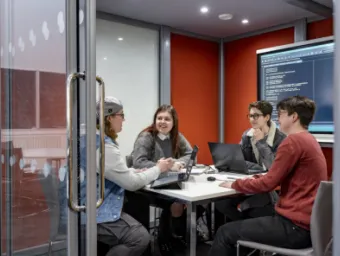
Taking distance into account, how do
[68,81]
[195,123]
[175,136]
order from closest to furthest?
[68,81]
[175,136]
[195,123]

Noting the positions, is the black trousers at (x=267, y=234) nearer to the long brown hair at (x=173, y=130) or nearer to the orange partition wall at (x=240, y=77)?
the long brown hair at (x=173, y=130)

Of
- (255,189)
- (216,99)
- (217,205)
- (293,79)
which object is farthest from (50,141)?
(216,99)

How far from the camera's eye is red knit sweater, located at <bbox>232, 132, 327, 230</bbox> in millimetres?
1961

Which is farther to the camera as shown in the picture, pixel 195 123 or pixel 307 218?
pixel 195 123

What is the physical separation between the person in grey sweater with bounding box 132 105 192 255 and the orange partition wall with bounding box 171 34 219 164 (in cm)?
142

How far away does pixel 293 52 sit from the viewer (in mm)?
4184

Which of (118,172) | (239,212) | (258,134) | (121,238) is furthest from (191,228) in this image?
(258,134)

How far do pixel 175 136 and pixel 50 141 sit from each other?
Result: 183 cm

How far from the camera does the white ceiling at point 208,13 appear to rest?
365 cm

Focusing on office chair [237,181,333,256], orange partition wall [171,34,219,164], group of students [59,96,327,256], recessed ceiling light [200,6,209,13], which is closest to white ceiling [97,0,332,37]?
recessed ceiling light [200,6,209,13]

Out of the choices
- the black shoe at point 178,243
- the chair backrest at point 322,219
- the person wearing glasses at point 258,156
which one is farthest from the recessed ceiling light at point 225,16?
the chair backrest at point 322,219

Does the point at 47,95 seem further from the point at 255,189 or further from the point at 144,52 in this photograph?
the point at 144,52

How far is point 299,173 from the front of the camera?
78.4 inches

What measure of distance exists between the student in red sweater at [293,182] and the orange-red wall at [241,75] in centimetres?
260
